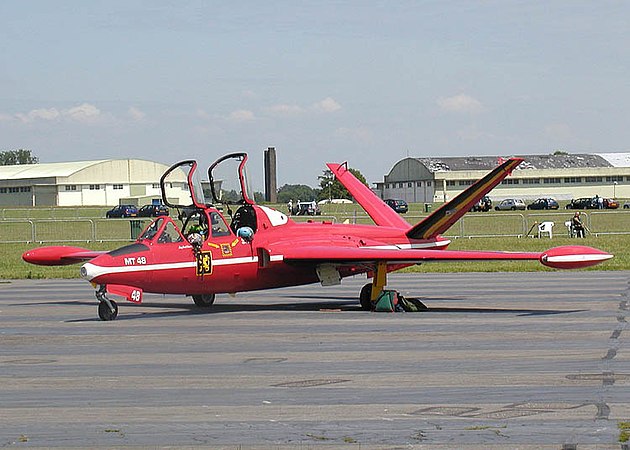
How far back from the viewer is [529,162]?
142 m

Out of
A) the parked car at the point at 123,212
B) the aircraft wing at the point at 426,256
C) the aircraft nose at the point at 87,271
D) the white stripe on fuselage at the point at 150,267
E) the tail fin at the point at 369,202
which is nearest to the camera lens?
the aircraft nose at the point at 87,271

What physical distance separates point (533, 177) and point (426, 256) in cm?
12218

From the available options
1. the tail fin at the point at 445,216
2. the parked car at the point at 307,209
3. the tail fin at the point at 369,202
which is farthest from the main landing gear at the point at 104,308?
the parked car at the point at 307,209

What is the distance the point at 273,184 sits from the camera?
3169 centimetres

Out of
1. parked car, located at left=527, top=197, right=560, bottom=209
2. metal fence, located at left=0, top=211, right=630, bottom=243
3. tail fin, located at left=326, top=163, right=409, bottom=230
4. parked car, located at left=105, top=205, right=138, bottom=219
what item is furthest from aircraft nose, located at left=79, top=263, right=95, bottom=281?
parked car, located at left=527, top=197, right=560, bottom=209

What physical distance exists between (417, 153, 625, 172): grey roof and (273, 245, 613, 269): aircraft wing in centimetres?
12043

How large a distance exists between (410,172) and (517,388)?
13615 cm

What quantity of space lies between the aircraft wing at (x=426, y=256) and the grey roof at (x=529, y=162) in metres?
120

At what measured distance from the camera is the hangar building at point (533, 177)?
13662cm

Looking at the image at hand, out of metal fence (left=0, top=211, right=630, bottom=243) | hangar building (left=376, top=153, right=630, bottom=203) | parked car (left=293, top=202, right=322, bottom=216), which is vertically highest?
hangar building (left=376, top=153, right=630, bottom=203)

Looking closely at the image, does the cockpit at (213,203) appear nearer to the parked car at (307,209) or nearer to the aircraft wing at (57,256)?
the aircraft wing at (57,256)

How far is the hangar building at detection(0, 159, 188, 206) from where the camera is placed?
135 metres

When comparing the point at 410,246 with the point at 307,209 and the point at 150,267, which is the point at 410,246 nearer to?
the point at 150,267

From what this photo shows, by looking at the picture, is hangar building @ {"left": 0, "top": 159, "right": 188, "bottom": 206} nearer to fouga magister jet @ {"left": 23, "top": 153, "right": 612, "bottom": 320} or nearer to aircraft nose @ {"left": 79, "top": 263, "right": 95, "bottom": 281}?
fouga magister jet @ {"left": 23, "top": 153, "right": 612, "bottom": 320}
